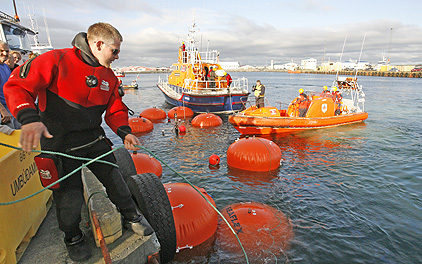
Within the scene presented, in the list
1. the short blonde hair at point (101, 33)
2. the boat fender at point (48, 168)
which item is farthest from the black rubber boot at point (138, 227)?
the short blonde hair at point (101, 33)

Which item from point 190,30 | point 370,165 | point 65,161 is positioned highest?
point 190,30

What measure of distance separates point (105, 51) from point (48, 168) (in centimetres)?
120

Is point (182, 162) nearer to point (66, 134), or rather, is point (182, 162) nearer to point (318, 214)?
point (318, 214)

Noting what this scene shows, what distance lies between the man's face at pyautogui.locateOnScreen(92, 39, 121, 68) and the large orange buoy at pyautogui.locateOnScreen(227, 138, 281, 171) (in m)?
6.64

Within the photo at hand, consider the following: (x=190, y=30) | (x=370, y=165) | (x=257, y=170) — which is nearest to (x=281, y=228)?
(x=257, y=170)

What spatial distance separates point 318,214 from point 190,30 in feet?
70.2

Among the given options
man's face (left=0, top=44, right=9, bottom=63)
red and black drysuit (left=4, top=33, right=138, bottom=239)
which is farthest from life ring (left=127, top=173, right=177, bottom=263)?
man's face (left=0, top=44, right=9, bottom=63)

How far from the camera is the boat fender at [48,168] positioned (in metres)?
2.07

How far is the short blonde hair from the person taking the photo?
7.16 ft

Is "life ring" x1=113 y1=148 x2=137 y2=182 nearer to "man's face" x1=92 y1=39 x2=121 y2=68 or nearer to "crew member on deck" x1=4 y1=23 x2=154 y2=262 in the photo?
"crew member on deck" x1=4 y1=23 x2=154 y2=262

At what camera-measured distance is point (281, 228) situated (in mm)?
5070

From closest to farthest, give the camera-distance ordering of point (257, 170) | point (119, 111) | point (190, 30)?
point (119, 111), point (257, 170), point (190, 30)

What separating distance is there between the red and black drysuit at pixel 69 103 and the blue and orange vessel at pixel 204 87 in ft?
49.5

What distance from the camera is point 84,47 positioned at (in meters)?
2.20
